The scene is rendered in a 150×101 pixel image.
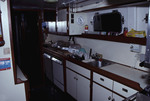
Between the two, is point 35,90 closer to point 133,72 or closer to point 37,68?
point 37,68

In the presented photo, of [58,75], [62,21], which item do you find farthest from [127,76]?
[62,21]

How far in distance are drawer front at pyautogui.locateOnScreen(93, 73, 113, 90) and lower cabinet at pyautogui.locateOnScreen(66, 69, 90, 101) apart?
0.23 m

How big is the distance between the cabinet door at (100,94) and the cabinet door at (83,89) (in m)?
0.18

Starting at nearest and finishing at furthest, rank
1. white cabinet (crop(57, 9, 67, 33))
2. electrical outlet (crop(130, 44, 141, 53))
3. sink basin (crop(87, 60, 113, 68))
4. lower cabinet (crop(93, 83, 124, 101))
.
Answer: lower cabinet (crop(93, 83, 124, 101)), electrical outlet (crop(130, 44, 141, 53)), sink basin (crop(87, 60, 113, 68)), white cabinet (crop(57, 9, 67, 33))

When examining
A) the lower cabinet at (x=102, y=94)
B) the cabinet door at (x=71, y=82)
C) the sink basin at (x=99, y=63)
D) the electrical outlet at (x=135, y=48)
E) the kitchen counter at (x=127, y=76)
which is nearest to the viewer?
the kitchen counter at (x=127, y=76)

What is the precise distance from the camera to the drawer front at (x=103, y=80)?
73.1 inches

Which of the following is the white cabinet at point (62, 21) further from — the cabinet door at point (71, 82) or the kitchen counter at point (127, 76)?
the kitchen counter at point (127, 76)

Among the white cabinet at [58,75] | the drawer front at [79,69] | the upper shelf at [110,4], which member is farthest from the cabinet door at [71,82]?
the upper shelf at [110,4]

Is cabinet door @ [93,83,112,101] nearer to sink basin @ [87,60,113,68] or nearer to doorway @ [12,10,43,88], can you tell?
sink basin @ [87,60,113,68]

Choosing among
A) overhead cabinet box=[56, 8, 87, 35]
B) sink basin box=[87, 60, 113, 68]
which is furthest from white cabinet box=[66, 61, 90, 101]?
overhead cabinet box=[56, 8, 87, 35]

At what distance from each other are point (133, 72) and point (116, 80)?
41cm

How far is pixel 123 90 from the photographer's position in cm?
168

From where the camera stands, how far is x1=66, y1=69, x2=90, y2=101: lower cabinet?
7.60 feet

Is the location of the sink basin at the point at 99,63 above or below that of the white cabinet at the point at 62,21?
below
